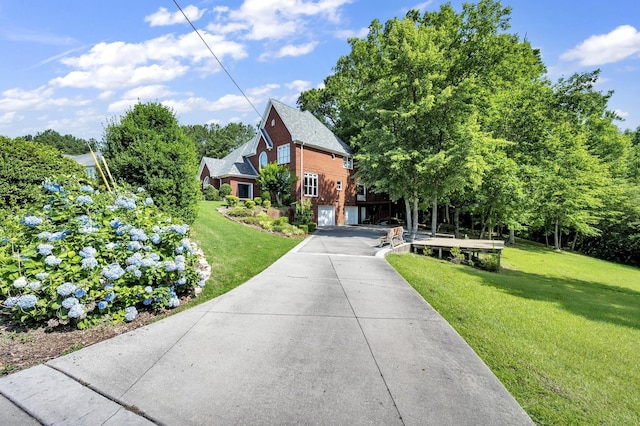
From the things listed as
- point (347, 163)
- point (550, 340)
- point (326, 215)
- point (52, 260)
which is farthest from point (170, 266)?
point (347, 163)

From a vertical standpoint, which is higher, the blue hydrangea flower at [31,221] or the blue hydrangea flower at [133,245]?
the blue hydrangea flower at [31,221]

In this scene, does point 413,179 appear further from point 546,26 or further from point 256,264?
point 256,264

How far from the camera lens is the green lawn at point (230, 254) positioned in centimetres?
647

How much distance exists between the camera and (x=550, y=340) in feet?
15.1

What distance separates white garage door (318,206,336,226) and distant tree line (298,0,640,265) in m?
6.32

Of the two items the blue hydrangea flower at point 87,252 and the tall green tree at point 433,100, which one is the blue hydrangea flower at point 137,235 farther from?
the tall green tree at point 433,100

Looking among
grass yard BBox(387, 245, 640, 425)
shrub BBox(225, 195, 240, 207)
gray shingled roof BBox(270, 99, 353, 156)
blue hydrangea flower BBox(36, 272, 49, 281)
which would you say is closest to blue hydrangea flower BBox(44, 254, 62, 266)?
blue hydrangea flower BBox(36, 272, 49, 281)

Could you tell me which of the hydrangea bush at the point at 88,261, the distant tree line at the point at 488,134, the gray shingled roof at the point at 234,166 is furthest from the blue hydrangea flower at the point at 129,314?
the gray shingled roof at the point at 234,166

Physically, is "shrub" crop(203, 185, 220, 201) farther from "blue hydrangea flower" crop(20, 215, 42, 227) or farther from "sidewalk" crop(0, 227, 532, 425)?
"blue hydrangea flower" crop(20, 215, 42, 227)

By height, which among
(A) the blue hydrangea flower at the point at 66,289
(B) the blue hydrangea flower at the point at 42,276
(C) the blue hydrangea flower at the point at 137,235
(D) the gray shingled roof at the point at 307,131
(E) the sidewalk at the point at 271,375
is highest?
(D) the gray shingled roof at the point at 307,131

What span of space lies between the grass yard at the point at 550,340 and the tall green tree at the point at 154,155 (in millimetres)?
6664

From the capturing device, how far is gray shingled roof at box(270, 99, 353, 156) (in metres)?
23.6

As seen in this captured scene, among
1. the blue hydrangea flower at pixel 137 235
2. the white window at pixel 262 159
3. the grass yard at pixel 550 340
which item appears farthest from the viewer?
the white window at pixel 262 159

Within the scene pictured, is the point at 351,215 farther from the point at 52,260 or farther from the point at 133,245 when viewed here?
the point at 52,260
